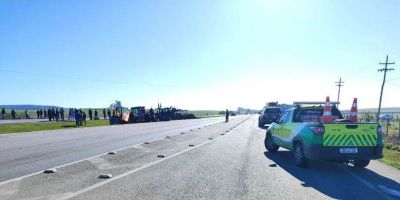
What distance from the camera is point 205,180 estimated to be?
888 cm

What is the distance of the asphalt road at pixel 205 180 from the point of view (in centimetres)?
752

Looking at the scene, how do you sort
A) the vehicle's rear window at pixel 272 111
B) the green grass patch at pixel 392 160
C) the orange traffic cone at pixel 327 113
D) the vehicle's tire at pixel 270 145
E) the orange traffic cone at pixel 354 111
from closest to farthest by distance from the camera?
the orange traffic cone at pixel 327 113, the orange traffic cone at pixel 354 111, the green grass patch at pixel 392 160, the vehicle's tire at pixel 270 145, the vehicle's rear window at pixel 272 111

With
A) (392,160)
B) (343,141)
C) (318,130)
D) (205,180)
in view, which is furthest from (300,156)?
(392,160)

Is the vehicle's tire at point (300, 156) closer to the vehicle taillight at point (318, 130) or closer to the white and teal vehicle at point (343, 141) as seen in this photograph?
the white and teal vehicle at point (343, 141)

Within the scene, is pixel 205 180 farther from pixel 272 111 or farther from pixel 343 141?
pixel 272 111

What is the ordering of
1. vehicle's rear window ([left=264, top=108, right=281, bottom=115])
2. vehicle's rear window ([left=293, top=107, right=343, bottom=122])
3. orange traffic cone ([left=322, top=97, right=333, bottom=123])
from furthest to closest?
vehicle's rear window ([left=264, top=108, right=281, bottom=115]) < vehicle's rear window ([left=293, top=107, right=343, bottom=122]) < orange traffic cone ([left=322, top=97, right=333, bottom=123])

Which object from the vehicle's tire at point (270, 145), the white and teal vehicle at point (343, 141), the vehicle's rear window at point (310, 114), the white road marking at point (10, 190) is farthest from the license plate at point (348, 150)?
the white road marking at point (10, 190)

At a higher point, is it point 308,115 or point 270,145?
point 308,115

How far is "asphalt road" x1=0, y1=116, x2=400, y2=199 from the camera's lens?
7520 mm

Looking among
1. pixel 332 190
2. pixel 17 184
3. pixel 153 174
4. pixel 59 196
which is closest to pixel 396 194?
pixel 332 190

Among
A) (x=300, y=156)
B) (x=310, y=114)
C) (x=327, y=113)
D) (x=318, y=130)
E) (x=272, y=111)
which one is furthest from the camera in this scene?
(x=272, y=111)

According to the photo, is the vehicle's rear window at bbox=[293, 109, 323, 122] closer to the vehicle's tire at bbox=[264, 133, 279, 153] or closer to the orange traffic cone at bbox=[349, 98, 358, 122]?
the orange traffic cone at bbox=[349, 98, 358, 122]

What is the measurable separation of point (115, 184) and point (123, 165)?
115 inches

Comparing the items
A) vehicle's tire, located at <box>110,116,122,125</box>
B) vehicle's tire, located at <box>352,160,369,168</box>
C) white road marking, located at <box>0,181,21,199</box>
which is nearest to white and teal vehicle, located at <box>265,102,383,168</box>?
vehicle's tire, located at <box>352,160,369,168</box>
